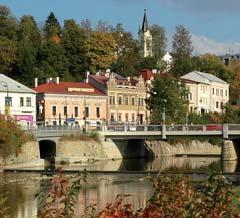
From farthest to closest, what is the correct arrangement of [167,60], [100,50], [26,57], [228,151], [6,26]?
1. [167,60]
2. [100,50]
3. [6,26]
4. [26,57]
5. [228,151]

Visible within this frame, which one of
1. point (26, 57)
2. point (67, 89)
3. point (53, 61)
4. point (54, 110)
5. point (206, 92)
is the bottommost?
point (54, 110)

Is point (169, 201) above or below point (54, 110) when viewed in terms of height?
below

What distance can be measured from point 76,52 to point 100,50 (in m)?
4.21

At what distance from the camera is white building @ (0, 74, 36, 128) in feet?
265

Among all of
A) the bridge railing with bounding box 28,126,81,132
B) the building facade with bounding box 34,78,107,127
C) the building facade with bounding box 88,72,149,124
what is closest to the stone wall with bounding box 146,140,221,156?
the building facade with bounding box 34,78,107,127

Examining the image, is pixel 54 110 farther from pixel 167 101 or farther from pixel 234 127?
pixel 234 127

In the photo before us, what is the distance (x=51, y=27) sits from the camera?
121438 millimetres

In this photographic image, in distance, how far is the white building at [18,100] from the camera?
265 ft

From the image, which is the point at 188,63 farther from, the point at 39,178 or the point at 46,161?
the point at 39,178

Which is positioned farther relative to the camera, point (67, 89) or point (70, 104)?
point (70, 104)

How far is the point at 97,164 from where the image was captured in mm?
67688

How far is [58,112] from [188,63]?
40.3 meters

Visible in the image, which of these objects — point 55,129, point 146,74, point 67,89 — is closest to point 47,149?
point 55,129

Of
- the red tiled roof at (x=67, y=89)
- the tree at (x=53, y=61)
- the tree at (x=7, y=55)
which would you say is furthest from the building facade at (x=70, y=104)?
the tree at (x=53, y=61)
